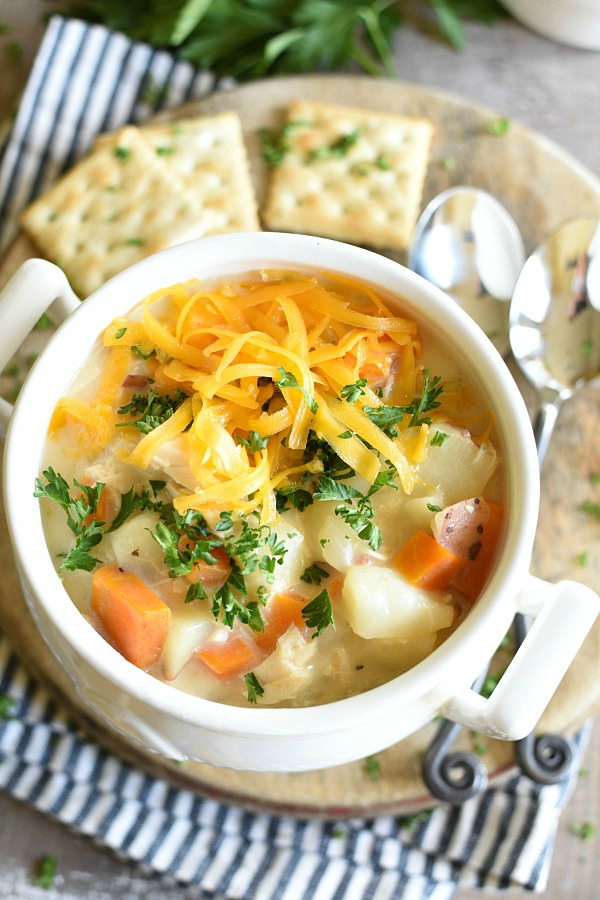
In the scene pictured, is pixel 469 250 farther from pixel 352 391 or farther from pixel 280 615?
pixel 280 615

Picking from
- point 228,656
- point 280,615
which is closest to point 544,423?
point 280,615

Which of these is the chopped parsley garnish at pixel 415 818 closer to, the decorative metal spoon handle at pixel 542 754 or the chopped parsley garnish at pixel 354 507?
the decorative metal spoon handle at pixel 542 754

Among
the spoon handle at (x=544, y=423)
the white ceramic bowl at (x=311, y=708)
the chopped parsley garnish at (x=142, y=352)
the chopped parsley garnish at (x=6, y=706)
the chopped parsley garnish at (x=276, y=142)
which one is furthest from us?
the chopped parsley garnish at (x=276, y=142)

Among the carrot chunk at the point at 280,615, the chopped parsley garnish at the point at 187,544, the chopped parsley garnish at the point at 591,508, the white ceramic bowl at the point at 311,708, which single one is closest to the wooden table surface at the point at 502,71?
the chopped parsley garnish at the point at 591,508

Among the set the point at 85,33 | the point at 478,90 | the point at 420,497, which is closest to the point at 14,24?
the point at 85,33

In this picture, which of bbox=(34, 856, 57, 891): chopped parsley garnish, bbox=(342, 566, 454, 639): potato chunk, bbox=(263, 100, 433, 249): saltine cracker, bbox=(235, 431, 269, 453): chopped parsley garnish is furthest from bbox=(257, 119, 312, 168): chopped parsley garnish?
bbox=(34, 856, 57, 891): chopped parsley garnish

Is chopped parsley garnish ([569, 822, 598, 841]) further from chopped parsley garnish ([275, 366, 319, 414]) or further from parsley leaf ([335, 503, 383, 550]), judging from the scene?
chopped parsley garnish ([275, 366, 319, 414])
